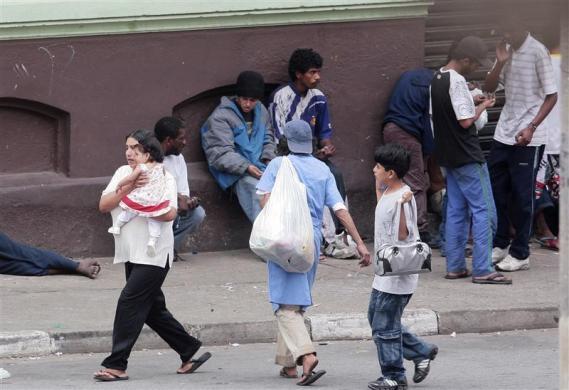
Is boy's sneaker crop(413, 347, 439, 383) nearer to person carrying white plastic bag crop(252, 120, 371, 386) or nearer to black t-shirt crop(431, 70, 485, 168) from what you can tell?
person carrying white plastic bag crop(252, 120, 371, 386)

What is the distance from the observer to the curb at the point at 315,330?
732 cm

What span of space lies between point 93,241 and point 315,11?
2.86 metres

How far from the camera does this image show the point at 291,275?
21.5ft

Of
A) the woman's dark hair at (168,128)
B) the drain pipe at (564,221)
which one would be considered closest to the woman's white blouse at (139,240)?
the woman's dark hair at (168,128)

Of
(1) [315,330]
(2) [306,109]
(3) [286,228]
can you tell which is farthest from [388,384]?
(2) [306,109]

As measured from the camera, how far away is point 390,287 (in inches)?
243

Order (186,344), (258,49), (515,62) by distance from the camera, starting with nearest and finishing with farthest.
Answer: (186,344) → (515,62) → (258,49)

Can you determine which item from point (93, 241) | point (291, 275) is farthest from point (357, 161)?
point (291, 275)

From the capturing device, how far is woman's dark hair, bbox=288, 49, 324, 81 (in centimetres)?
1005

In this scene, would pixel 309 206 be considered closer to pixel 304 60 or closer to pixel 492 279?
pixel 492 279

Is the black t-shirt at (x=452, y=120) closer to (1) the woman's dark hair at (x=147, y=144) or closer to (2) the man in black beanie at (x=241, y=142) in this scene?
(2) the man in black beanie at (x=241, y=142)

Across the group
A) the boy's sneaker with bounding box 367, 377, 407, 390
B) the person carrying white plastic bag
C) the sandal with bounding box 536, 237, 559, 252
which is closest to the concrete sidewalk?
the sandal with bounding box 536, 237, 559, 252

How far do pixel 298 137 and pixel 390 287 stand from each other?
3.60 ft

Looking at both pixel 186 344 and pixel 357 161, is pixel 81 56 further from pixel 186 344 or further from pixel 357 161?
pixel 186 344
